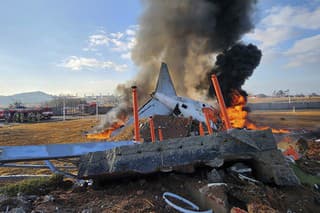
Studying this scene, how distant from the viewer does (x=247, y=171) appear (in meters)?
3.91

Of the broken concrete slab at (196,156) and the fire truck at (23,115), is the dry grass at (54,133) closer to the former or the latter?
the broken concrete slab at (196,156)

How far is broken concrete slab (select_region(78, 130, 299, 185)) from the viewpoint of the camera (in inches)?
129

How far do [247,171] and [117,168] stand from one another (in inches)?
82.8

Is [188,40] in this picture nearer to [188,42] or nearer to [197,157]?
[188,42]

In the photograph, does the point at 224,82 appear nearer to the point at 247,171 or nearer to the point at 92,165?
the point at 247,171

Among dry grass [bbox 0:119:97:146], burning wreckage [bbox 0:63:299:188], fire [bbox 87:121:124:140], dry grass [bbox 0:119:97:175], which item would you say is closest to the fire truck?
dry grass [bbox 0:119:97:146]

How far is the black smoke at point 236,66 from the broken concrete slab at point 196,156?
13.7m

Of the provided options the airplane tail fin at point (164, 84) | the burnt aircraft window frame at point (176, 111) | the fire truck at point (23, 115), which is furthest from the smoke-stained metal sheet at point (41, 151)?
the fire truck at point (23, 115)

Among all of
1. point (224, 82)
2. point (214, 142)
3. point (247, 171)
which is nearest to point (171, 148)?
point (214, 142)

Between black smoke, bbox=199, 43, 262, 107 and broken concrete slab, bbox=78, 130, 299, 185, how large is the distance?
13.7 meters

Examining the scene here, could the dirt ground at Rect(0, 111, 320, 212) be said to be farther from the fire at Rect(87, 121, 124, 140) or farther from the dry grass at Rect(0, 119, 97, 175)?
the fire at Rect(87, 121, 124, 140)

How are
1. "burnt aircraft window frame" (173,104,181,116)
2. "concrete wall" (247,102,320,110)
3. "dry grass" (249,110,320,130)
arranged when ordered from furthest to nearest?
"concrete wall" (247,102,320,110), "dry grass" (249,110,320,130), "burnt aircraft window frame" (173,104,181,116)

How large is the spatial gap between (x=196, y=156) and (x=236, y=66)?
569 inches

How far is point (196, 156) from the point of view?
3281 millimetres
